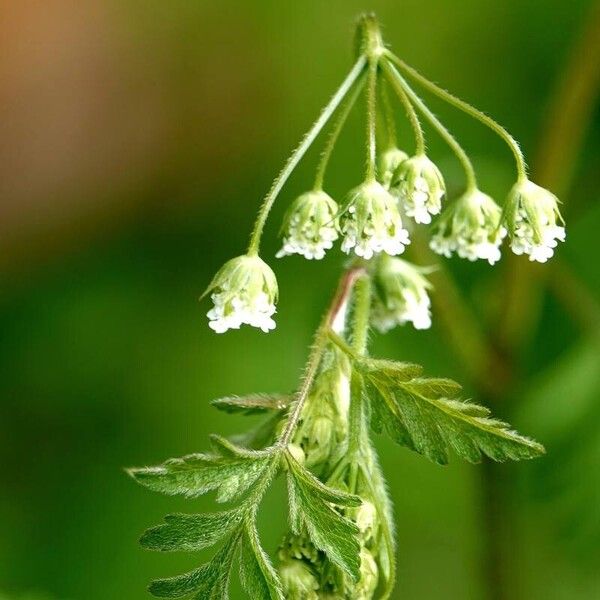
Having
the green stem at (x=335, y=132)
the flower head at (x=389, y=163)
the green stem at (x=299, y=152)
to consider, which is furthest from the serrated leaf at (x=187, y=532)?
the flower head at (x=389, y=163)

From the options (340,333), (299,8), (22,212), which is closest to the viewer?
(340,333)

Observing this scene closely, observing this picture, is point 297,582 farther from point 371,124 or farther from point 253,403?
point 371,124

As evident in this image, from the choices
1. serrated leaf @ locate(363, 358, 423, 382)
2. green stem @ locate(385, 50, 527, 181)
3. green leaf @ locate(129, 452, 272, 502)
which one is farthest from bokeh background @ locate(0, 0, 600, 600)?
green leaf @ locate(129, 452, 272, 502)

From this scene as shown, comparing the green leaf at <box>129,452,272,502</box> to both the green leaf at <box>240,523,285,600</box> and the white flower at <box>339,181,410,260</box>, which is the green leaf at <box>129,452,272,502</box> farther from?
the white flower at <box>339,181,410,260</box>

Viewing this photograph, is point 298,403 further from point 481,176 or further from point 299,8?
point 299,8

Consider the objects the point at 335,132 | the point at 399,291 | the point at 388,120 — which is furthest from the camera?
the point at 399,291

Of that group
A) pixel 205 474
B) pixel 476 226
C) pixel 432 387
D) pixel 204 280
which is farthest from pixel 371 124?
pixel 204 280

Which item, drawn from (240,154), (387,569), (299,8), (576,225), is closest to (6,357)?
(240,154)
